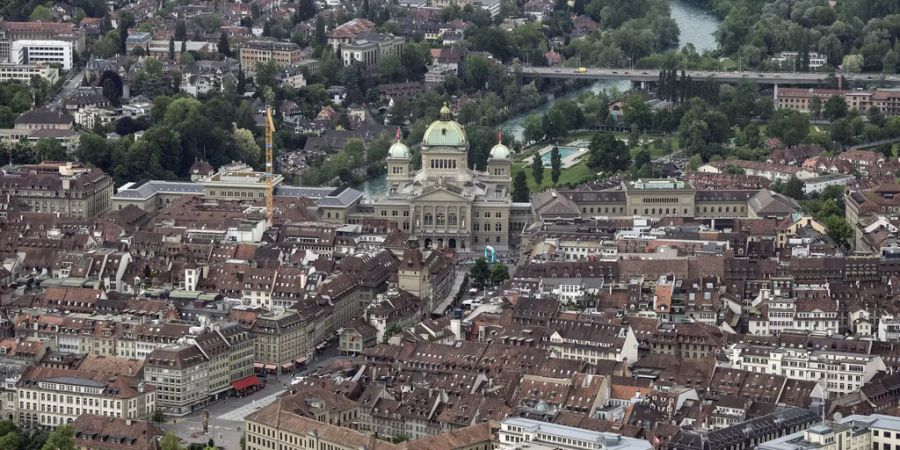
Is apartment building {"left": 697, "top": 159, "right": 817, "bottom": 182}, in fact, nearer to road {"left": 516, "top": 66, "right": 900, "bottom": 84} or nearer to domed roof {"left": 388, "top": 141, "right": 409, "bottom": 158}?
domed roof {"left": 388, "top": 141, "right": 409, "bottom": 158}

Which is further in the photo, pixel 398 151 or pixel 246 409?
pixel 398 151

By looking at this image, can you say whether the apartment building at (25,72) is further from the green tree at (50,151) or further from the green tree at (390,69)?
the green tree at (390,69)

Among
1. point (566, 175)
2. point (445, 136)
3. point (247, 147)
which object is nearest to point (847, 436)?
point (445, 136)

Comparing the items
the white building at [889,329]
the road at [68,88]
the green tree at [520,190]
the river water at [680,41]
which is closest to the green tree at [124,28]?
the road at [68,88]

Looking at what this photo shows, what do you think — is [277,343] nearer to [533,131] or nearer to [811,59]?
[533,131]

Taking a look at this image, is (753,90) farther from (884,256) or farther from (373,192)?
(884,256)

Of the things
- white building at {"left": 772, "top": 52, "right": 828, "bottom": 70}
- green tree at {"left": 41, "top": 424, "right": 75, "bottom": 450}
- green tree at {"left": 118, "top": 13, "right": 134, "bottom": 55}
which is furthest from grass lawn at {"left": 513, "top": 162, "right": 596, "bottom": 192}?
green tree at {"left": 41, "top": 424, "right": 75, "bottom": 450}
